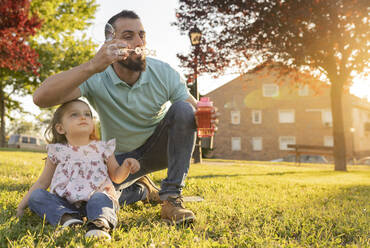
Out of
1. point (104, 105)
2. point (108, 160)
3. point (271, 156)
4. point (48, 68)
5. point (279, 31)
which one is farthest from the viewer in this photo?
point (271, 156)

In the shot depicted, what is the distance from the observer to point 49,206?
7.48 ft

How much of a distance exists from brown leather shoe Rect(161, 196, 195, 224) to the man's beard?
1.13 metres

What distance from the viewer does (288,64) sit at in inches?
472

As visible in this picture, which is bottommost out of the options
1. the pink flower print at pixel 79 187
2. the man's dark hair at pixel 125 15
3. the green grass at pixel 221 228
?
the green grass at pixel 221 228

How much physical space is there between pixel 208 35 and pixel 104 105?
367 inches

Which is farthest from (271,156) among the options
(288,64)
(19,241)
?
(19,241)

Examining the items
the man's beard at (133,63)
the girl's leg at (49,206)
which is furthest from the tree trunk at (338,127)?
the girl's leg at (49,206)

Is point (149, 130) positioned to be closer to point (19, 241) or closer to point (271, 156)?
point (19, 241)

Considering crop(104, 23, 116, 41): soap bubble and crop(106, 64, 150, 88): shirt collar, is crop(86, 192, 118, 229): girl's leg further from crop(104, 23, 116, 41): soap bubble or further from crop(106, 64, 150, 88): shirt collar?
crop(104, 23, 116, 41): soap bubble

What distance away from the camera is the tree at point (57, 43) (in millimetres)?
15750

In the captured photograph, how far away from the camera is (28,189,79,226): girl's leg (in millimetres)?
2232

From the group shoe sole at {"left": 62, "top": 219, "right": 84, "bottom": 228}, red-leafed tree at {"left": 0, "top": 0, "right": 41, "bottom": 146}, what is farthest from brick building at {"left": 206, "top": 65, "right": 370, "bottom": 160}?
shoe sole at {"left": 62, "top": 219, "right": 84, "bottom": 228}

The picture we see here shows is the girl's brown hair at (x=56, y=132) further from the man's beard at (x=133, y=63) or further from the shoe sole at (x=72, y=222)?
the shoe sole at (x=72, y=222)

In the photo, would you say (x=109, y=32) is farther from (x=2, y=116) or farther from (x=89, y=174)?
(x=2, y=116)
